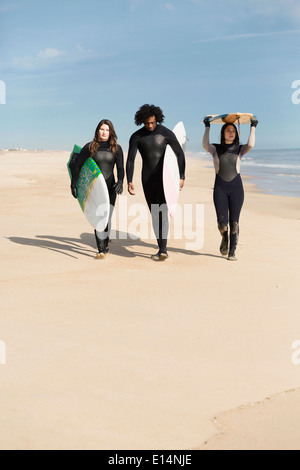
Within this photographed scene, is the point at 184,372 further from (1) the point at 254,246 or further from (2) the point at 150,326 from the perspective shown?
(1) the point at 254,246

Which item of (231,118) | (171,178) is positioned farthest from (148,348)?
(231,118)

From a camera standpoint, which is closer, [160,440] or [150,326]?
[160,440]

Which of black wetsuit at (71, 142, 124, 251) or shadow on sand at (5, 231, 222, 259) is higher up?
black wetsuit at (71, 142, 124, 251)

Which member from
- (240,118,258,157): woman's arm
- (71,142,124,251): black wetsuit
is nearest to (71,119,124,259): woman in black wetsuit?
(71,142,124,251): black wetsuit

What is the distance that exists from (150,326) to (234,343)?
655 millimetres

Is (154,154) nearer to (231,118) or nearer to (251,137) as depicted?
(231,118)

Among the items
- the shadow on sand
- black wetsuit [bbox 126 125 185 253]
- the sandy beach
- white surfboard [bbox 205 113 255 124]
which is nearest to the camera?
the sandy beach

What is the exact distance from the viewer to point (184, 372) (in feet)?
10.7

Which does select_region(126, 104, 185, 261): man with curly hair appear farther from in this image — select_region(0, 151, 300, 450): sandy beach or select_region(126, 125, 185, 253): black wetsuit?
select_region(0, 151, 300, 450): sandy beach

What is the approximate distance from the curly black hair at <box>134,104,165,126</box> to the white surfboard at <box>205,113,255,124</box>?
62 cm

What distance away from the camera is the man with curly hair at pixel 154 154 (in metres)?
6.28

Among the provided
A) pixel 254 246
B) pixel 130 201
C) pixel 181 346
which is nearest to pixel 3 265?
pixel 181 346

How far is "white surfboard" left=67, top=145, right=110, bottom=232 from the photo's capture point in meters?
6.23
